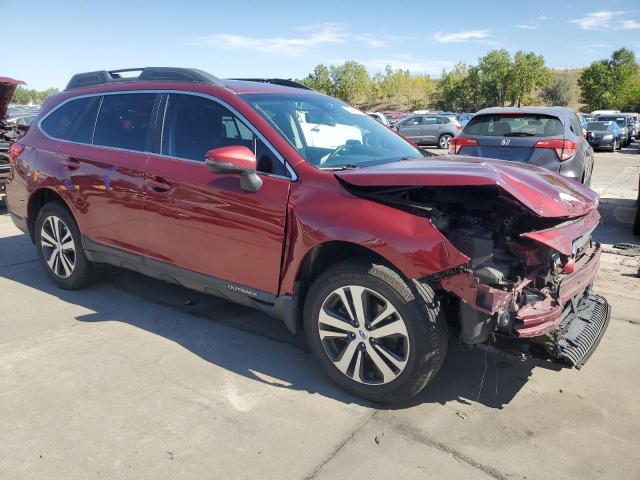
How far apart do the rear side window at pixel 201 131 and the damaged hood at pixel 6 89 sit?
641 centimetres

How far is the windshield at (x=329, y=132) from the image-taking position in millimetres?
3408

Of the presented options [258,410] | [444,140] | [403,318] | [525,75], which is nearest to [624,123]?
[444,140]

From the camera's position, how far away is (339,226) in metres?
2.94

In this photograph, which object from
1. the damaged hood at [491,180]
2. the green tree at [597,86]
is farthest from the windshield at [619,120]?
the green tree at [597,86]

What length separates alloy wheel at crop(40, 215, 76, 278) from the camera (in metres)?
4.69

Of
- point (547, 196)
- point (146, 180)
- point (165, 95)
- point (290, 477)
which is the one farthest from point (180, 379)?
point (547, 196)

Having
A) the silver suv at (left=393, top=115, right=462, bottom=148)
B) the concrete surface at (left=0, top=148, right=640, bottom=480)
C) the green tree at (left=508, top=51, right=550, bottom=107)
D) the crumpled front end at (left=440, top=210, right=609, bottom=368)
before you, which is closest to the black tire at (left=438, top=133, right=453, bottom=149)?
the silver suv at (left=393, top=115, right=462, bottom=148)

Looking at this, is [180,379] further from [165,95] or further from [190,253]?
[165,95]

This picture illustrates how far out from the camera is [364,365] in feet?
10.0

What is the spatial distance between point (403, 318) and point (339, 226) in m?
0.62

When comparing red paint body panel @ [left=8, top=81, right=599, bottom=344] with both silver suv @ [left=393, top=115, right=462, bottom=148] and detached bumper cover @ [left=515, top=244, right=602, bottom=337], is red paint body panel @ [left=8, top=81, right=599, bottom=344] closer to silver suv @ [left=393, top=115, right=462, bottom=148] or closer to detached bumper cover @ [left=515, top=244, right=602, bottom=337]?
detached bumper cover @ [left=515, top=244, right=602, bottom=337]

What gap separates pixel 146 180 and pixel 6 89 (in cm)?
676

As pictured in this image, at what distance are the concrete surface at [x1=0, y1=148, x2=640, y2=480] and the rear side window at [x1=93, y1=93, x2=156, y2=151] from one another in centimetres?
143

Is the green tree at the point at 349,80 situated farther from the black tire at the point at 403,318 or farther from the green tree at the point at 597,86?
the black tire at the point at 403,318
